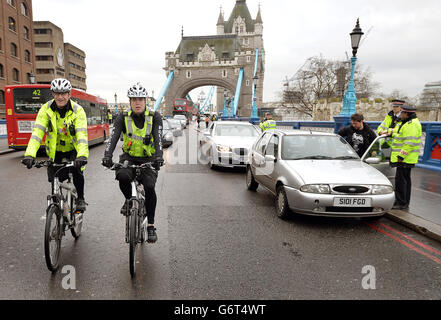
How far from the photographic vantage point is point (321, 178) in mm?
4633

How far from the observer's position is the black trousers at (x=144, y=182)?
11.3 feet

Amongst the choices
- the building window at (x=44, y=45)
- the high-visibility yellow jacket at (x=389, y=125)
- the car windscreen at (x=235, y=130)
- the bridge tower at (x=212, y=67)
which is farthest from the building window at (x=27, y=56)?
the bridge tower at (x=212, y=67)

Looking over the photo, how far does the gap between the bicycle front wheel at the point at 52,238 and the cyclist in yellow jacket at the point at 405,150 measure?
198 inches

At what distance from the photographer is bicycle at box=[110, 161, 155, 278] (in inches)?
122

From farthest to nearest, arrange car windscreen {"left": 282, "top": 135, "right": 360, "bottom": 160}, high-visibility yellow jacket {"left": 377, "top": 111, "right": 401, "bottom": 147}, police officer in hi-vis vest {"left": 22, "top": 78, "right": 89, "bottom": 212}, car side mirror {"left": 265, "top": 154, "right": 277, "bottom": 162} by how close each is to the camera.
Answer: high-visibility yellow jacket {"left": 377, "top": 111, "right": 401, "bottom": 147} → car side mirror {"left": 265, "top": 154, "right": 277, "bottom": 162} → car windscreen {"left": 282, "top": 135, "right": 360, "bottom": 160} → police officer in hi-vis vest {"left": 22, "top": 78, "right": 89, "bottom": 212}

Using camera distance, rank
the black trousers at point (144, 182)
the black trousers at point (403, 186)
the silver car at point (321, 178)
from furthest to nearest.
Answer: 1. the black trousers at point (403, 186)
2. the silver car at point (321, 178)
3. the black trousers at point (144, 182)

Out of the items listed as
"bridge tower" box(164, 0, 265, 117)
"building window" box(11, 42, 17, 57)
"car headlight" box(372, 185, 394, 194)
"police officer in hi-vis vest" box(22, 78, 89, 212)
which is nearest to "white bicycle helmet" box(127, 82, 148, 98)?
"police officer in hi-vis vest" box(22, 78, 89, 212)

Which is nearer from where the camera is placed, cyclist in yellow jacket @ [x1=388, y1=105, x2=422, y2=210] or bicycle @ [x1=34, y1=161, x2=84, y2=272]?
bicycle @ [x1=34, y1=161, x2=84, y2=272]

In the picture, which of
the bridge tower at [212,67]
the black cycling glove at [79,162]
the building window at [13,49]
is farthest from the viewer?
the bridge tower at [212,67]

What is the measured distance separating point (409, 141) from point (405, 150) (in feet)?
0.51

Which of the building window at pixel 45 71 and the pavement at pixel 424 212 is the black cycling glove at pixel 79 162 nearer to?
the pavement at pixel 424 212

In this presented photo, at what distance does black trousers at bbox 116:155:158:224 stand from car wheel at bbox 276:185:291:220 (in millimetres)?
2169

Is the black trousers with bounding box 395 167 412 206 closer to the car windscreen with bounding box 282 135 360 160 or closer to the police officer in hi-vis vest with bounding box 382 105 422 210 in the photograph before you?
the police officer in hi-vis vest with bounding box 382 105 422 210
